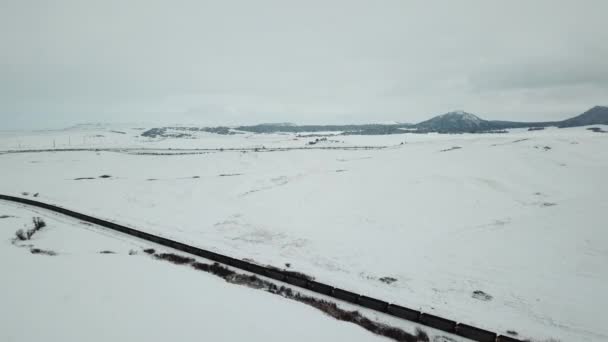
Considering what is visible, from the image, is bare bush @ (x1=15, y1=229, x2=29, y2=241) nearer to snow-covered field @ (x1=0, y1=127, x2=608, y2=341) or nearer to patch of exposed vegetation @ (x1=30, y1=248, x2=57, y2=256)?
snow-covered field @ (x1=0, y1=127, x2=608, y2=341)

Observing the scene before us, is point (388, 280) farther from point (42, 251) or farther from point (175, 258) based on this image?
Result: point (42, 251)

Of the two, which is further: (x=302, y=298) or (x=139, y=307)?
(x=302, y=298)

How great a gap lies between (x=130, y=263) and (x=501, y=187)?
114ft

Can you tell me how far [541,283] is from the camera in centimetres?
1550

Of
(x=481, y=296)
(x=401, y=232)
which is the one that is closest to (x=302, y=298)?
(x=481, y=296)

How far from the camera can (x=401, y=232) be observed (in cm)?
2344

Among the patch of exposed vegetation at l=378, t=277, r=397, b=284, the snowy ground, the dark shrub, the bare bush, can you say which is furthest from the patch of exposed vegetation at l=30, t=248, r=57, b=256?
the patch of exposed vegetation at l=378, t=277, r=397, b=284

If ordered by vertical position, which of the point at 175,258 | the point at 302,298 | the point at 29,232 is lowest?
the point at 302,298

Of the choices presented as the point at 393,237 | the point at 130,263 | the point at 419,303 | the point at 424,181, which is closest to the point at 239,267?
the point at 130,263

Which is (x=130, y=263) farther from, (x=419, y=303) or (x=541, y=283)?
(x=541, y=283)

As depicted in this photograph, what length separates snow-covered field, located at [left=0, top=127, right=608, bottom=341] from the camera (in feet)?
42.8

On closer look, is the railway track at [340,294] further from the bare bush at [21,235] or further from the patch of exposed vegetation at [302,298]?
the bare bush at [21,235]

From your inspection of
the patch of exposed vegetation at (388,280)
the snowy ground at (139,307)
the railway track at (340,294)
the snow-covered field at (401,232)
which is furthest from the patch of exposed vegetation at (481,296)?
the snowy ground at (139,307)

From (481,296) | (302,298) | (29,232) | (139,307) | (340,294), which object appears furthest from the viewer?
(29,232)
